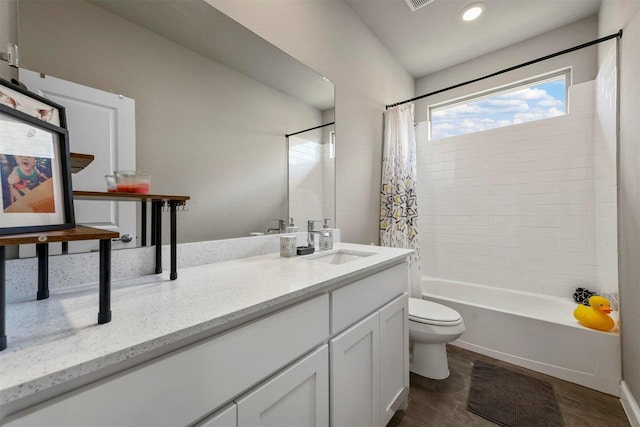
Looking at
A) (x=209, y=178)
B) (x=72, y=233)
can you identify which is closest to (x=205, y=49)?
(x=209, y=178)

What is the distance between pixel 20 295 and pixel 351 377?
1088 millimetres

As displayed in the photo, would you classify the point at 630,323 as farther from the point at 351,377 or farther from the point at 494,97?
the point at 494,97

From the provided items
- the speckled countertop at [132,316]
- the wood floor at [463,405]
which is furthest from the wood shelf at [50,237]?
the wood floor at [463,405]

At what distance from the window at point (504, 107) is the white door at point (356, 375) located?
2467 millimetres

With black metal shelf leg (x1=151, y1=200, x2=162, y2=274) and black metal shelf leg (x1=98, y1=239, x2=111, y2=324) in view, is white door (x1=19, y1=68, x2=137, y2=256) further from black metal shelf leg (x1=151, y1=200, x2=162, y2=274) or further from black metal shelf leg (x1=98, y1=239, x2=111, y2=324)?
black metal shelf leg (x1=98, y1=239, x2=111, y2=324)

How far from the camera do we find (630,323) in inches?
59.6

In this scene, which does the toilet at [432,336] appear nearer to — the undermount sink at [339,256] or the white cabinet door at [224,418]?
the undermount sink at [339,256]

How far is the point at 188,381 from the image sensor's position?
58 centimetres

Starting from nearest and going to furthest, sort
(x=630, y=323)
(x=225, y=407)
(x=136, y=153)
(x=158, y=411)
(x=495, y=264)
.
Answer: (x=158, y=411) → (x=225, y=407) → (x=136, y=153) → (x=630, y=323) → (x=495, y=264)

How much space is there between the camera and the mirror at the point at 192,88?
0.86m

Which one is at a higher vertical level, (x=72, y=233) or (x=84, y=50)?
(x=84, y=50)

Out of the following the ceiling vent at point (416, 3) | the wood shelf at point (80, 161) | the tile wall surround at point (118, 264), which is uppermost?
the ceiling vent at point (416, 3)

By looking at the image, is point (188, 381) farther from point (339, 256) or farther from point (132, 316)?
point (339, 256)

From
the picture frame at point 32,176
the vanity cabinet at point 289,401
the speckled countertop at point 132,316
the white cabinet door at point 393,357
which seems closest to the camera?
the speckled countertop at point 132,316
